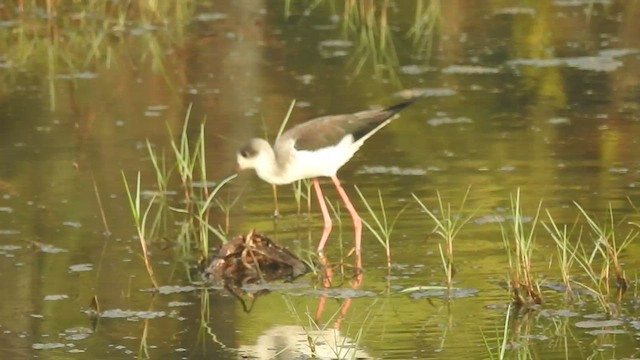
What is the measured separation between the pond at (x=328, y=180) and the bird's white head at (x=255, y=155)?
34 centimetres

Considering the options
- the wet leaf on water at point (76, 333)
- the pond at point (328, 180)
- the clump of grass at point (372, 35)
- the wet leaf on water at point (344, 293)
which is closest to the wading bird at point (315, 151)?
the pond at point (328, 180)

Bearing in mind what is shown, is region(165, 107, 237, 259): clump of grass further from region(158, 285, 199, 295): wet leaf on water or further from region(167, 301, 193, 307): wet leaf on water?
region(167, 301, 193, 307): wet leaf on water

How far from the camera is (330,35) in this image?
1533 centimetres

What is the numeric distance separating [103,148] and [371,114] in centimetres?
270

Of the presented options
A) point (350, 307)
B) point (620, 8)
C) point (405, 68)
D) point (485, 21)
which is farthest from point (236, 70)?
point (350, 307)

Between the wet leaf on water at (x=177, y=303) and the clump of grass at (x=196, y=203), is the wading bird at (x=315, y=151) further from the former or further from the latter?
the wet leaf on water at (x=177, y=303)

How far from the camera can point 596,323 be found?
7.09 meters

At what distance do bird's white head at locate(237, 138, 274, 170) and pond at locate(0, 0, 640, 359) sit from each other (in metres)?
0.34

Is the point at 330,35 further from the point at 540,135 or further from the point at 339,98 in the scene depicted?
the point at 540,135

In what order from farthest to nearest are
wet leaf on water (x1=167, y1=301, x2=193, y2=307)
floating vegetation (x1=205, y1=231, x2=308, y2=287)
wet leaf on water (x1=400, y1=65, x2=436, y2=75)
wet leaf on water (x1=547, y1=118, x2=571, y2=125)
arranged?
wet leaf on water (x1=400, y1=65, x2=436, y2=75)
wet leaf on water (x1=547, y1=118, x2=571, y2=125)
floating vegetation (x1=205, y1=231, x2=308, y2=287)
wet leaf on water (x1=167, y1=301, x2=193, y2=307)

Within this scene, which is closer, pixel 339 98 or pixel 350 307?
pixel 350 307

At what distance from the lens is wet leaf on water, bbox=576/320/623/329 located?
7059mm

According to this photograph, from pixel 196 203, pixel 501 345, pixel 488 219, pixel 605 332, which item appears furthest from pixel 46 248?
pixel 605 332

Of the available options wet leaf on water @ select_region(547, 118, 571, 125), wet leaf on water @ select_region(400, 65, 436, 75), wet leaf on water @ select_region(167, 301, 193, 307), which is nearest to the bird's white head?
wet leaf on water @ select_region(167, 301, 193, 307)
